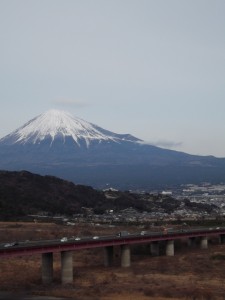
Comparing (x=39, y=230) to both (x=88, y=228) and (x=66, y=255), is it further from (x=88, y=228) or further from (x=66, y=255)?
(x=66, y=255)

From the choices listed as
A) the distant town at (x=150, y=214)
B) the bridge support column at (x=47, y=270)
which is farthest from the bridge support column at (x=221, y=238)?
the bridge support column at (x=47, y=270)

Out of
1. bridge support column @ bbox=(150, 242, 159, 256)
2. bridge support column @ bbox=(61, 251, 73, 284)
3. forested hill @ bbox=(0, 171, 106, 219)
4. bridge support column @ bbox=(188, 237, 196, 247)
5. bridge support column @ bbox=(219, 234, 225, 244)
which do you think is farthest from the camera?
forested hill @ bbox=(0, 171, 106, 219)

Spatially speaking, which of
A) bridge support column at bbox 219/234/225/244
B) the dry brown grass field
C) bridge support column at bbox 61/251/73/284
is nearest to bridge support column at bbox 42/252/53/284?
the dry brown grass field

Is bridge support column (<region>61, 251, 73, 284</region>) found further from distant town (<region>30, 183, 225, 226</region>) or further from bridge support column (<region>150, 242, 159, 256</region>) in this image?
distant town (<region>30, 183, 225, 226</region>)

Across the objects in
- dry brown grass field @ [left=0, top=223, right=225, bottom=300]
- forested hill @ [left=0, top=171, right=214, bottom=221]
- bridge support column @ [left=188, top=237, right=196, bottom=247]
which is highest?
forested hill @ [left=0, top=171, right=214, bottom=221]

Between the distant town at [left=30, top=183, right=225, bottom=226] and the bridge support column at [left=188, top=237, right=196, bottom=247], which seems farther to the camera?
the distant town at [left=30, top=183, right=225, bottom=226]

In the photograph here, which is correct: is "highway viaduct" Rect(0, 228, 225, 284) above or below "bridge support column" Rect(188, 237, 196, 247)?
above
